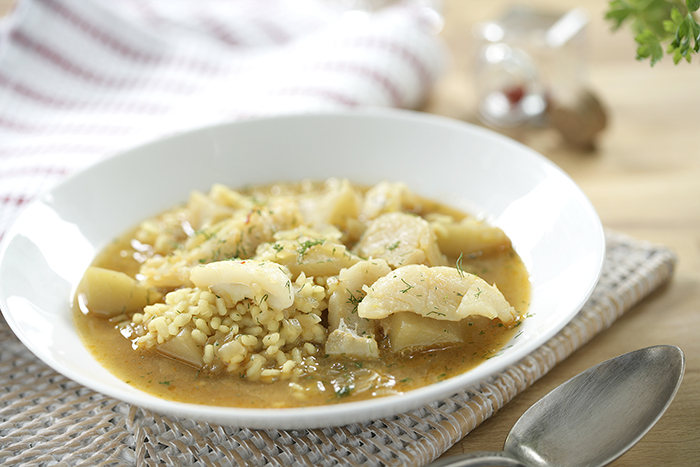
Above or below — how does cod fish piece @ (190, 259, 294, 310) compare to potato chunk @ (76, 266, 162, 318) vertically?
above

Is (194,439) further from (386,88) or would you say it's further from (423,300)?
(386,88)

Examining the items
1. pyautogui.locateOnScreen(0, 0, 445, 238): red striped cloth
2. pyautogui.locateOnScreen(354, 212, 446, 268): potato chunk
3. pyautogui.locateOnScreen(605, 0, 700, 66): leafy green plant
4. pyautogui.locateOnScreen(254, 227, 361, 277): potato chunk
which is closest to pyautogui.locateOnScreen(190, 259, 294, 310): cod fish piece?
pyautogui.locateOnScreen(254, 227, 361, 277): potato chunk

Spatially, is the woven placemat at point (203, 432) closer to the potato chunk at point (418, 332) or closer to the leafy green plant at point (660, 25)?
the potato chunk at point (418, 332)

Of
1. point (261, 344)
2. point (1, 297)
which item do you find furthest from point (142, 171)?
point (261, 344)

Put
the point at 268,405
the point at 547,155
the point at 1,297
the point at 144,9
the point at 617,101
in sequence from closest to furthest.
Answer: the point at 268,405 < the point at 1,297 < the point at 547,155 < the point at 617,101 < the point at 144,9

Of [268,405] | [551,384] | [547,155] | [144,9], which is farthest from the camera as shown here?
[144,9]

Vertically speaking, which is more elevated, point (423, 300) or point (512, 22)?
point (512, 22)

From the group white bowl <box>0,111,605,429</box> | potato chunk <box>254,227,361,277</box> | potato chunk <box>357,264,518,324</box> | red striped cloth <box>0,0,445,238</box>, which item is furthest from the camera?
red striped cloth <box>0,0,445,238</box>

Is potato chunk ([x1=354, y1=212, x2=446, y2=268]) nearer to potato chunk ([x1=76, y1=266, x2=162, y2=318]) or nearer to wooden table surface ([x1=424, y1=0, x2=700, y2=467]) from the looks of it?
wooden table surface ([x1=424, y1=0, x2=700, y2=467])
